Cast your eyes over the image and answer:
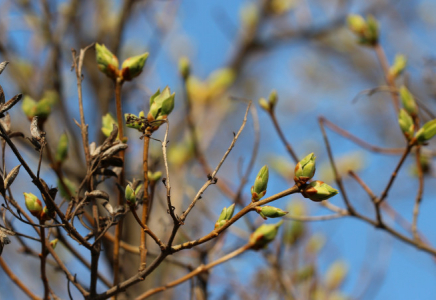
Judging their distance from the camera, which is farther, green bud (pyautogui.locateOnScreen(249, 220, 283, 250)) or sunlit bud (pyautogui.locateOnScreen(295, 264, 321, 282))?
sunlit bud (pyautogui.locateOnScreen(295, 264, 321, 282))

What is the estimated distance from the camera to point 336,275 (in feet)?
5.54

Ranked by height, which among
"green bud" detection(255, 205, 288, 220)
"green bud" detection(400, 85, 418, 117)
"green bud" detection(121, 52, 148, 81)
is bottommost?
"green bud" detection(255, 205, 288, 220)

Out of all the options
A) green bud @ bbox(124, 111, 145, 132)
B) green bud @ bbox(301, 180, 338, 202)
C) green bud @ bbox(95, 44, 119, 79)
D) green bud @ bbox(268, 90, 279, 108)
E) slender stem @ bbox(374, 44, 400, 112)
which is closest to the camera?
green bud @ bbox(301, 180, 338, 202)

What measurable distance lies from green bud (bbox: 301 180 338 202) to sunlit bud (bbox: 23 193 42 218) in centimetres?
42

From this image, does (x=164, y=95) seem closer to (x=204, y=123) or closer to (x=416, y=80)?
(x=204, y=123)

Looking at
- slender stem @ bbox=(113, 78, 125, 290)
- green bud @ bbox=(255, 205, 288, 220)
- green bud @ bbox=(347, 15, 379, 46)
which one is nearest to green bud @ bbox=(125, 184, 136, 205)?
slender stem @ bbox=(113, 78, 125, 290)

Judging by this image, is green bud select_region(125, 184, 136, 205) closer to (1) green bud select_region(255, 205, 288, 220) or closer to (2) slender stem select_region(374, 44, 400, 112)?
(1) green bud select_region(255, 205, 288, 220)

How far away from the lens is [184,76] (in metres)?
1.36

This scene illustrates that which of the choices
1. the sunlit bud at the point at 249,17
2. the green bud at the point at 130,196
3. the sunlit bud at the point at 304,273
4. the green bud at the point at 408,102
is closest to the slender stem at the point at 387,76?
the green bud at the point at 408,102

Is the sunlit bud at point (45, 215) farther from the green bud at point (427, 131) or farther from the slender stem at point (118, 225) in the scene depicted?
the green bud at point (427, 131)

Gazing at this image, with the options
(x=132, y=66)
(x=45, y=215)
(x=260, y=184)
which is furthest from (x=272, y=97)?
(x=45, y=215)

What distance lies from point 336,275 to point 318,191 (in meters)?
1.19

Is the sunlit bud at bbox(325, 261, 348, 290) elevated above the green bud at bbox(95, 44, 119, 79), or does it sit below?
below

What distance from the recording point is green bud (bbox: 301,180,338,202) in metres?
0.62
